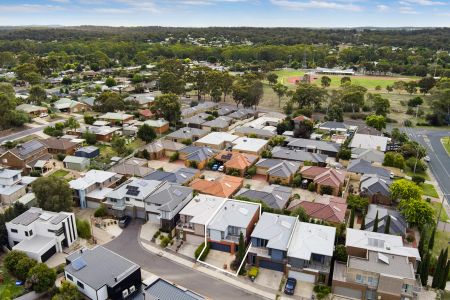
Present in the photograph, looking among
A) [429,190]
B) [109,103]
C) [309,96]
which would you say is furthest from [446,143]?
[109,103]

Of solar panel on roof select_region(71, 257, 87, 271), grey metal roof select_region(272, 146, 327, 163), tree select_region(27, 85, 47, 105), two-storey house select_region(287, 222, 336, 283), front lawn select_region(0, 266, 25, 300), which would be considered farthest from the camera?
tree select_region(27, 85, 47, 105)

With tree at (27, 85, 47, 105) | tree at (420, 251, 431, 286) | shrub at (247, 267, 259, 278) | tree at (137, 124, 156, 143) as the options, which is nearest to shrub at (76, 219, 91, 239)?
shrub at (247, 267, 259, 278)

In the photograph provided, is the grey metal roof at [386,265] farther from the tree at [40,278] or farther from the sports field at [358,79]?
the sports field at [358,79]

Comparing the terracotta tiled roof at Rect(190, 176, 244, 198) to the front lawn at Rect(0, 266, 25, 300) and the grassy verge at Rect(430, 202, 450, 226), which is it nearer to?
the front lawn at Rect(0, 266, 25, 300)

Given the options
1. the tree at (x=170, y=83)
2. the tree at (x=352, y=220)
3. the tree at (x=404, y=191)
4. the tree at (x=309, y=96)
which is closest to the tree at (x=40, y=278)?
the tree at (x=352, y=220)

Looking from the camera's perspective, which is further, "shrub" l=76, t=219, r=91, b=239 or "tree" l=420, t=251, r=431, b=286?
"shrub" l=76, t=219, r=91, b=239

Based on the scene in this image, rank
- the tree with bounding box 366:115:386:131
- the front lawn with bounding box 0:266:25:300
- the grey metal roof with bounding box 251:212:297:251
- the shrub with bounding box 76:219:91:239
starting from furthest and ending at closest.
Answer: the tree with bounding box 366:115:386:131 < the shrub with bounding box 76:219:91:239 < the grey metal roof with bounding box 251:212:297:251 < the front lawn with bounding box 0:266:25:300

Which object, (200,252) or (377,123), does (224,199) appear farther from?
(377,123)
